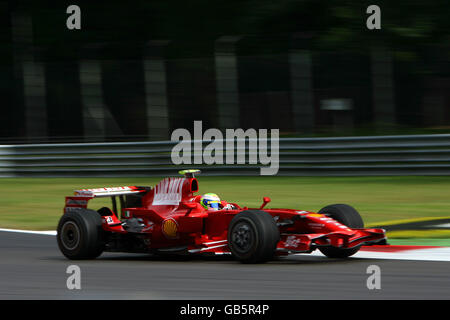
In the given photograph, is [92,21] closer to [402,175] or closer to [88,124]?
[88,124]

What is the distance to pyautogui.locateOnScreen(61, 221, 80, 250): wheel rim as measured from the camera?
8695 mm

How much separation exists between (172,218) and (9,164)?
1114cm

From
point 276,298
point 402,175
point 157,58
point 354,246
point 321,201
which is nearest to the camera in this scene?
point 276,298

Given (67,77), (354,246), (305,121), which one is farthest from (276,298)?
(67,77)

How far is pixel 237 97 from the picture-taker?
18.3 metres

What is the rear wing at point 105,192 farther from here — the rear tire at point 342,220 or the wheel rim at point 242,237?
the rear tire at point 342,220

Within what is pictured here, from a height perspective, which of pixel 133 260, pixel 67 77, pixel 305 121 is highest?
pixel 67 77

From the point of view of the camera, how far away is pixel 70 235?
8797 mm
